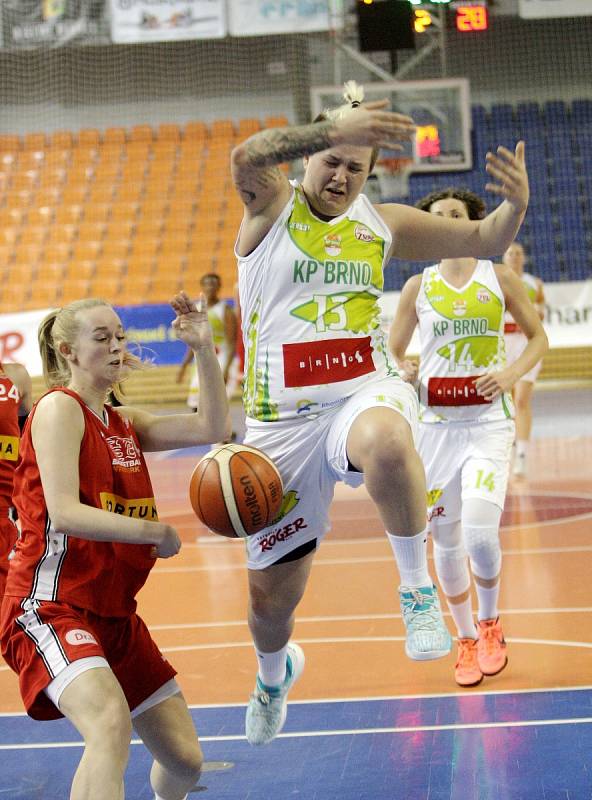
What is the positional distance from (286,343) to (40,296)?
52.6ft

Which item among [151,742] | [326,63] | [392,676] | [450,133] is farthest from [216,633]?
[326,63]

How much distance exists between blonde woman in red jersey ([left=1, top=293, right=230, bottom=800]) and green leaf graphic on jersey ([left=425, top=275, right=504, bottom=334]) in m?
2.08

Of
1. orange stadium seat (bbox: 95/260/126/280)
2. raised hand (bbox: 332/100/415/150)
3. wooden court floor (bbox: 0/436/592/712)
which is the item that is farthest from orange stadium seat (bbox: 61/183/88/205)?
raised hand (bbox: 332/100/415/150)

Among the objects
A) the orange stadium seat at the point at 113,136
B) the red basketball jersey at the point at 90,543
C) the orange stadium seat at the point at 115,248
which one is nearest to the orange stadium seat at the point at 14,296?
the orange stadium seat at the point at 115,248

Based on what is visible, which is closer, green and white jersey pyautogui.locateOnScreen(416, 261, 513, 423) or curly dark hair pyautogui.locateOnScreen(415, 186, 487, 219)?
curly dark hair pyautogui.locateOnScreen(415, 186, 487, 219)

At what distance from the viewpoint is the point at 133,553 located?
3.15m

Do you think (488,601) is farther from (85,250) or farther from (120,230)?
(120,230)

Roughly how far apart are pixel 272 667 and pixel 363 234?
1.59 meters

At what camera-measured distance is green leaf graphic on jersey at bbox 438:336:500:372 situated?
525cm

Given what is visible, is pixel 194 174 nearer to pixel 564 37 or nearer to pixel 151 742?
pixel 564 37

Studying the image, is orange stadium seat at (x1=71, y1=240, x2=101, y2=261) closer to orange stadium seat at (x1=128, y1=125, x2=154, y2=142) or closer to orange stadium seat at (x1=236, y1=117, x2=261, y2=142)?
orange stadium seat at (x1=128, y1=125, x2=154, y2=142)

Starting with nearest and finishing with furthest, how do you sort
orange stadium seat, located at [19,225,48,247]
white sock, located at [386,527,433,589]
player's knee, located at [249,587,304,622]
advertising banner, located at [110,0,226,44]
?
white sock, located at [386,527,433,589], player's knee, located at [249,587,304,622], advertising banner, located at [110,0,226,44], orange stadium seat, located at [19,225,48,247]

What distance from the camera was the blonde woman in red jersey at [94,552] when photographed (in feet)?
9.49

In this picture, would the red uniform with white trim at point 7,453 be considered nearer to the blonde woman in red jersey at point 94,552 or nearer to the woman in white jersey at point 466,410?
the blonde woman in red jersey at point 94,552
